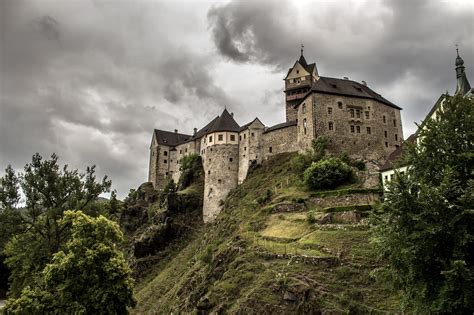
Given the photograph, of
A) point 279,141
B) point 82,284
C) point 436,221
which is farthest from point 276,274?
point 279,141

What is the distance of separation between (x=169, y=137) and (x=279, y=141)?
126 feet

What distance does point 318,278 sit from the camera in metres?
29.8

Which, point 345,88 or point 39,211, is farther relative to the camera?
point 345,88

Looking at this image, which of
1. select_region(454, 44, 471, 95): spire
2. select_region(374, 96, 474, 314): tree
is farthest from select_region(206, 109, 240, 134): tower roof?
select_region(374, 96, 474, 314): tree

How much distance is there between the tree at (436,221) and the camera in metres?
17.4

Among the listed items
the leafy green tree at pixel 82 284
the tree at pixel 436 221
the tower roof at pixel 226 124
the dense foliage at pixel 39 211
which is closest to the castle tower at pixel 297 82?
the tower roof at pixel 226 124

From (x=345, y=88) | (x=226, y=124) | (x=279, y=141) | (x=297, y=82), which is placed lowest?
(x=279, y=141)

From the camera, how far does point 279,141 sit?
2724 inches

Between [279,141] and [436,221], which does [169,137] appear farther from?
[436,221]

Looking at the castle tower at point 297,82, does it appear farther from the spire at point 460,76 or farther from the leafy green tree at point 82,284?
the leafy green tree at point 82,284

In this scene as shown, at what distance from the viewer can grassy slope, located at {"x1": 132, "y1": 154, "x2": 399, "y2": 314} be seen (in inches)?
1101

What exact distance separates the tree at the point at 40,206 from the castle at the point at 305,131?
3550cm

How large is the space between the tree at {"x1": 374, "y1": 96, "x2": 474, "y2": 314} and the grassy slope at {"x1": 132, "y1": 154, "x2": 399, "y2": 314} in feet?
15.0

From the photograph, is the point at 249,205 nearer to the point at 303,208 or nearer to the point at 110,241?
the point at 303,208
